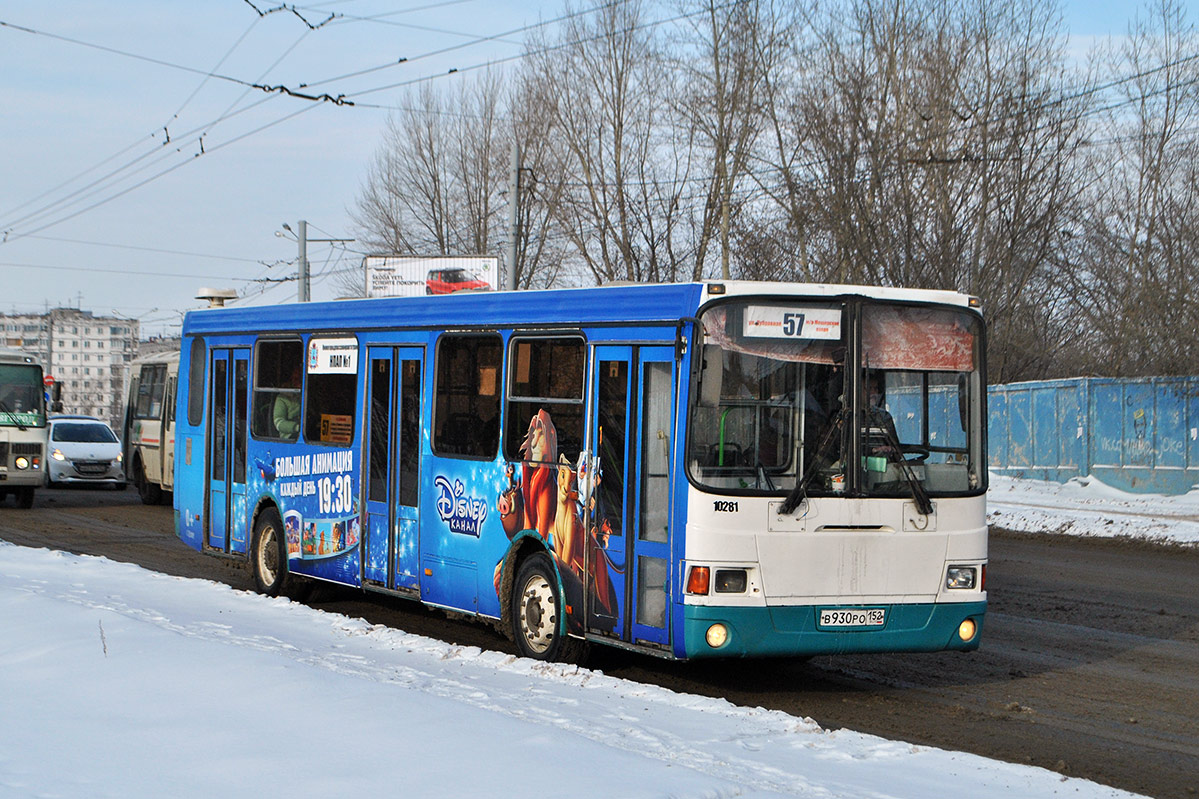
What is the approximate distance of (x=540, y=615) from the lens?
9.83 meters

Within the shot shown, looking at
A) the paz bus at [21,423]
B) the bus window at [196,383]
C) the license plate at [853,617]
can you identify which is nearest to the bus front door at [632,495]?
the license plate at [853,617]

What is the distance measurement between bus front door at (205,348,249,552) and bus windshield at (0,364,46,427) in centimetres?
1153

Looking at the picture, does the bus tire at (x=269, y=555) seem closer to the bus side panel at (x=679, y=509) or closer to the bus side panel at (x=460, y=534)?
the bus side panel at (x=460, y=534)

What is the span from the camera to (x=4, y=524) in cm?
2139

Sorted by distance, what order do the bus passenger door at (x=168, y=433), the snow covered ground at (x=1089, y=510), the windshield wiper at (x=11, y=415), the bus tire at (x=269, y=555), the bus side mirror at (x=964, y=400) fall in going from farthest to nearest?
the bus passenger door at (x=168, y=433) < the windshield wiper at (x=11, y=415) < the snow covered ground at (x=1089, y=510) < the bus tire at (x=269, y=555) < the bus side mirror at (x=964, y=400)

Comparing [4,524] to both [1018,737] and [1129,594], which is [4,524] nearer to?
[1129,594]

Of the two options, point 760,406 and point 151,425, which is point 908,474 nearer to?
point 760,406

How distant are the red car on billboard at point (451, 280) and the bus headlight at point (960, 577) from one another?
137 feet

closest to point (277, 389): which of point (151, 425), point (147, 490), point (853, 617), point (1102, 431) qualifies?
point (853, 617)

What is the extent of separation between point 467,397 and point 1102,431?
21.0 meters

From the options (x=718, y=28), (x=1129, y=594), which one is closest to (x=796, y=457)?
(x=1129, y=594)

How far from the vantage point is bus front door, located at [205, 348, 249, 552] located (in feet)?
45.4

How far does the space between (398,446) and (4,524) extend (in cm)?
1248

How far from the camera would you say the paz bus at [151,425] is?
25.1 metres
